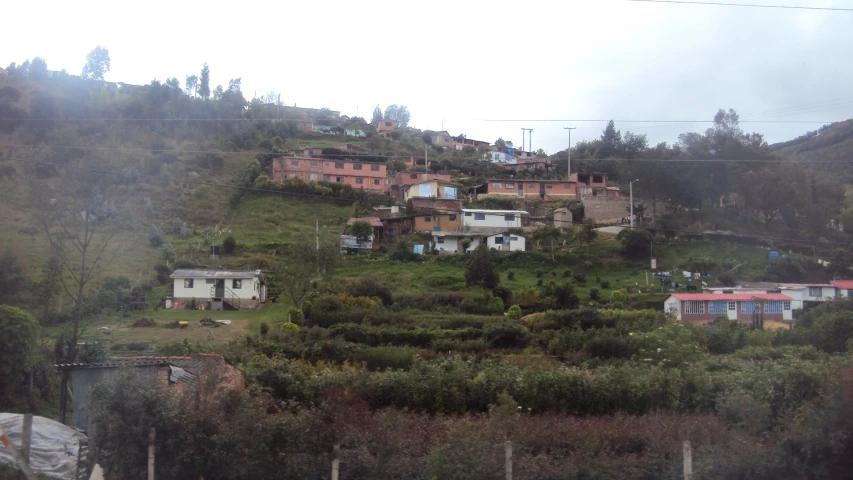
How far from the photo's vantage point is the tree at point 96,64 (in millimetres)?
58625

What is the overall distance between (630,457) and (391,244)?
28.3m

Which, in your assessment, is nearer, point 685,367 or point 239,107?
point 685,367

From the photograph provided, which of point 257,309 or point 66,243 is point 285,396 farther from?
point 257,309

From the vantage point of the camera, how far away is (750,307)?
66.5 feet

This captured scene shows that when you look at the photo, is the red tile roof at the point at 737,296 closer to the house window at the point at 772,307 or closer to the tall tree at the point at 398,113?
the house window at the point at 772,307

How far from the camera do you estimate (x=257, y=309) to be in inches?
983

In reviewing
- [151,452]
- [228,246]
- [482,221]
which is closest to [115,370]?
[151,452]

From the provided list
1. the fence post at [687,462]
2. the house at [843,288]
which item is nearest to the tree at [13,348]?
the fence post at [687,462]

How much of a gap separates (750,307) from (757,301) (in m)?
0.31

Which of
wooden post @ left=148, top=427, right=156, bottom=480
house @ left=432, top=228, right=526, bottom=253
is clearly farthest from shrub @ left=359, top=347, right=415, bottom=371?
house @ left=432, top=228, right=526, bottom=253

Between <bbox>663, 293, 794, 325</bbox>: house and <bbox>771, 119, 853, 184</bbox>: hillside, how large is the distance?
409 inches

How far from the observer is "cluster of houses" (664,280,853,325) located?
20234 mm

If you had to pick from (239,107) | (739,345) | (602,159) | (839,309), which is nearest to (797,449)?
(739,345)

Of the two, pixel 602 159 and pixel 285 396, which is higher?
pixel 602 159
